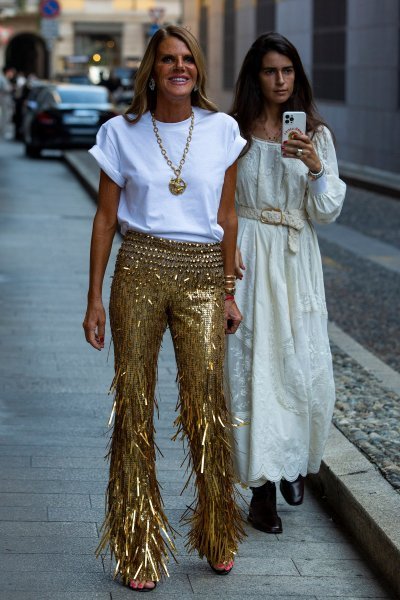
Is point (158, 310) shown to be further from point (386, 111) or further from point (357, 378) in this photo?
point (386, 111)

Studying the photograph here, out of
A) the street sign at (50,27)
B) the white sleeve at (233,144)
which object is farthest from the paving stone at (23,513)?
the street sign at (50,27)

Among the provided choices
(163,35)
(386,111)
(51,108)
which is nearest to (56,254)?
(163,35)

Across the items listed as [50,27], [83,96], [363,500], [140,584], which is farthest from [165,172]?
[50,27]

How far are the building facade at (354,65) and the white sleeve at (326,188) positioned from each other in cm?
1895

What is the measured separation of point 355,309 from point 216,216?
647 centimetres

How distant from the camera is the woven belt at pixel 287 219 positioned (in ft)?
16.7

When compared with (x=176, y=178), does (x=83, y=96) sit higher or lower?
lower

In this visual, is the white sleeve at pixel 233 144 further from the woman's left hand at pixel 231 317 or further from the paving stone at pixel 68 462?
the paving stone at pixel 68 462

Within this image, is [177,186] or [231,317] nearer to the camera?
[177,186]

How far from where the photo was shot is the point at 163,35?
4.37 m

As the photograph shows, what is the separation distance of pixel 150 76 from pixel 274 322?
1.13 m

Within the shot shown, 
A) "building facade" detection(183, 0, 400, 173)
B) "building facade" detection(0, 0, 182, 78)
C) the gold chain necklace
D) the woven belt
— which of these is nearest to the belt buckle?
the woven belt

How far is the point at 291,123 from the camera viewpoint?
189 inches

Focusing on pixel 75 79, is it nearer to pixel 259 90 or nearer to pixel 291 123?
pixel 259 90
